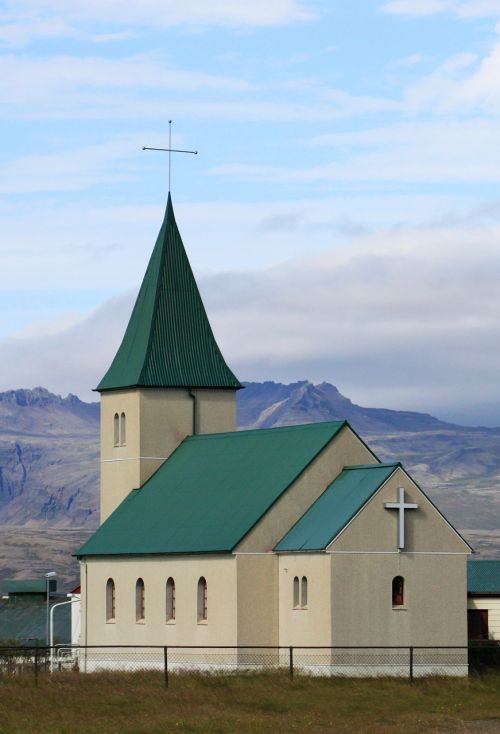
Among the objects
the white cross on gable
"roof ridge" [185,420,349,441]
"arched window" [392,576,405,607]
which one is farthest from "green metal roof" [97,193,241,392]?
"arched window" [392,576,405,607]

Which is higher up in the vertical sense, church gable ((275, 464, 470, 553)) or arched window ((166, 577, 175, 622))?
church gable ((275, 464, 470, 553))

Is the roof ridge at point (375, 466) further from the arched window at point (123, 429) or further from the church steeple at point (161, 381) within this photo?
the arched window at point (123, 429)

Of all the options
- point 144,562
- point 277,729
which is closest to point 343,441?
point 144,562

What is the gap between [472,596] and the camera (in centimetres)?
7088

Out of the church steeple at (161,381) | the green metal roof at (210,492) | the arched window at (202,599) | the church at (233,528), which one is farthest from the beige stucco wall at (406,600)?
the church steeple at (161,381)

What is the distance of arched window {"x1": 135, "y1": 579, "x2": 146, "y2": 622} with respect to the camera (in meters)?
68.3

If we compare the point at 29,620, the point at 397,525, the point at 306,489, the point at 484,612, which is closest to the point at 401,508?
the point at 397,525

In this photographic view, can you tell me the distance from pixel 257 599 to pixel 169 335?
1629 cm

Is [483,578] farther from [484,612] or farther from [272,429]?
[272,429]

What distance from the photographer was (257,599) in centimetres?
6272

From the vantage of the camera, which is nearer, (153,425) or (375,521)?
(375,521)

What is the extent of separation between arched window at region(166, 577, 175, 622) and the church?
7 centimetres

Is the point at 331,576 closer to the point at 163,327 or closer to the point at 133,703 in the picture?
the point at 133,703

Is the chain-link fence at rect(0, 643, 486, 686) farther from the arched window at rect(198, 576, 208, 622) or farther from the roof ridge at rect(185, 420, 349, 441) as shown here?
the roof ridge at rect(185, 420, 349, 441)
